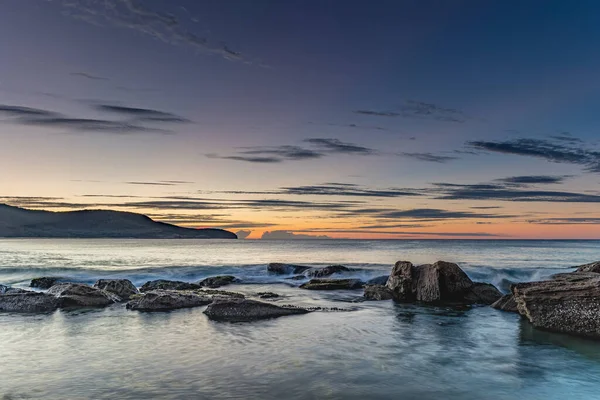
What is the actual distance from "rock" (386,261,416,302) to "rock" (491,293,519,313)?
13.8 ft

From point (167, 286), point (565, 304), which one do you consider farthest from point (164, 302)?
point (565, 304)

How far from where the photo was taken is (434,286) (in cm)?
2467

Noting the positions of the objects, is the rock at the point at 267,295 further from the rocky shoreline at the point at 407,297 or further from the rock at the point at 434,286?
the rock at the point at 434,286

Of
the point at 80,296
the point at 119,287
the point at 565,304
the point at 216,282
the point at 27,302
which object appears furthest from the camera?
the point at 216,282

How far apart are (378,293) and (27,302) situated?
17.2 m

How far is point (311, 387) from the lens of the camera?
1075 cm

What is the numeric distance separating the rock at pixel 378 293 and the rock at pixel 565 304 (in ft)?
26.4

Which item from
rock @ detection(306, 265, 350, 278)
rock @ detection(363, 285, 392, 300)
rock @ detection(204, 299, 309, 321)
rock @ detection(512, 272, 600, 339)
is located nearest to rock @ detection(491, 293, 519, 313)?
rock @ detection(512, 272, 600, 339)

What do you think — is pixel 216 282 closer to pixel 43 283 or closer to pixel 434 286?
pixel 43 283

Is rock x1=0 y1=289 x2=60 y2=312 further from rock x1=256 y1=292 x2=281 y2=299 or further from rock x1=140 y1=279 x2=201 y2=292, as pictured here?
rock x1=256 y1=292 x2=281 y2=299

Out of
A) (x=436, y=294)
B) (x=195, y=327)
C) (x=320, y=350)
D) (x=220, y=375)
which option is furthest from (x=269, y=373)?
(x=436, y=294)

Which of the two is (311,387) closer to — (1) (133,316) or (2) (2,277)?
(1) (133,316)

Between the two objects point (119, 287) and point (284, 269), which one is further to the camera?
point (284, 269)

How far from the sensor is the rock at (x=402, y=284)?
25.1 m
